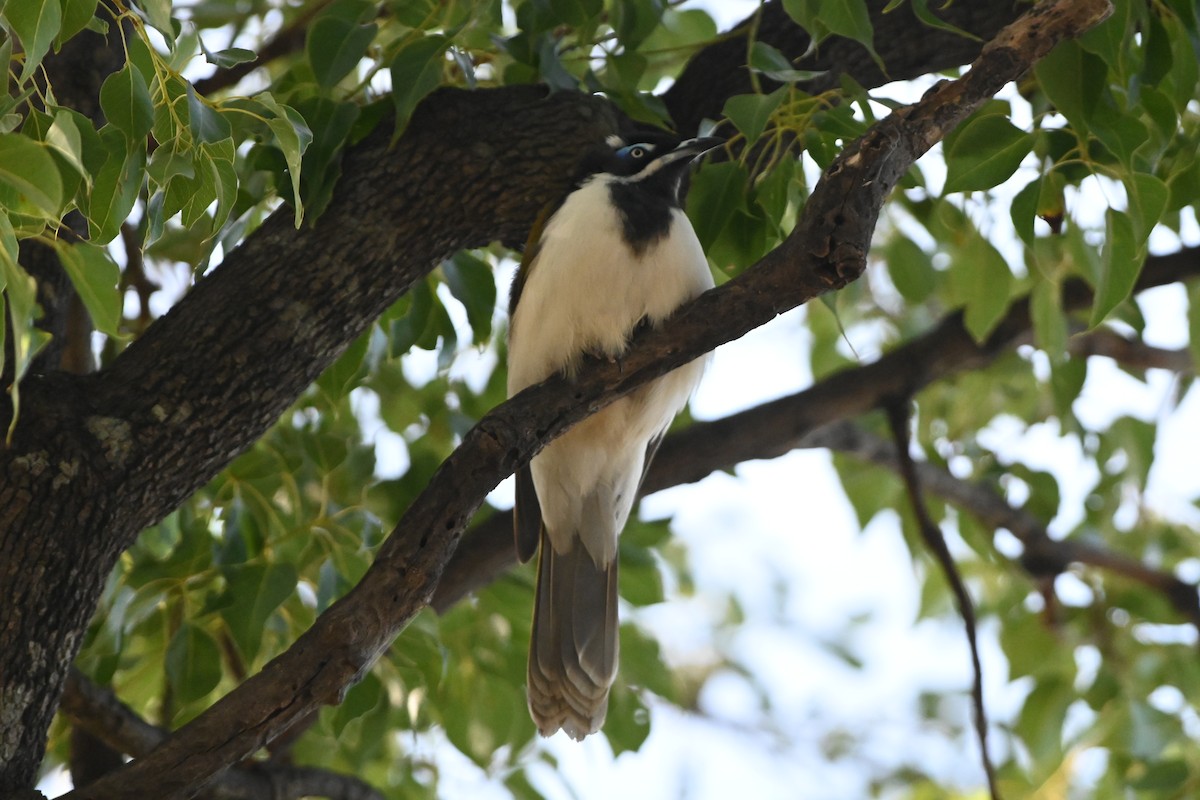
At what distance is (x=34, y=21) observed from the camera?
1863mm

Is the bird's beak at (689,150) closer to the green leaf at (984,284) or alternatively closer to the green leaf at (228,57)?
the green leaf at (984,284)

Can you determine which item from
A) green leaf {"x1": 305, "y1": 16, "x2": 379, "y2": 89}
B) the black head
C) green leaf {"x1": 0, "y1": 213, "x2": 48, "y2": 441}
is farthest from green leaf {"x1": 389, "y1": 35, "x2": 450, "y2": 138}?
green leaf {"x1": 0, "y1": 213, "x2": 48, "y2": 441}

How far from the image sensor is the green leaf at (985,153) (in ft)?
8.83

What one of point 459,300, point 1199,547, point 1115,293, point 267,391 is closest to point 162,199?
point 267,391

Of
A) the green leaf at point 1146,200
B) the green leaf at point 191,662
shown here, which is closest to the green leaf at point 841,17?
the green leaf at point 1146,200

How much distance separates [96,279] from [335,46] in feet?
3.40

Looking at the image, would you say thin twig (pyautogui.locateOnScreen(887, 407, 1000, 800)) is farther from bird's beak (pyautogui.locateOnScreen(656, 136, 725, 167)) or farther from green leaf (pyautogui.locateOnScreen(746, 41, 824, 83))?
green leaf (pyautogui.locateOnScreen(746, 41, 824, 83))

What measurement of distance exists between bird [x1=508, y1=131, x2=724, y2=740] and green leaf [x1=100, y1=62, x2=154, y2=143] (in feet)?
4.42

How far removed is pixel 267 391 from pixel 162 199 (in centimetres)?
61

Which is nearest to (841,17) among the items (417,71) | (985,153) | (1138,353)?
(985,153)

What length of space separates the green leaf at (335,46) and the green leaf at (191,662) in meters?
1.36

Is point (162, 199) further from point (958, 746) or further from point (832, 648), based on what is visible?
point (832, 648)

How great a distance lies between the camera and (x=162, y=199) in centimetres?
226

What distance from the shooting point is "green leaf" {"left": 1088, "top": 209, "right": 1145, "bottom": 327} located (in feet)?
8.71
